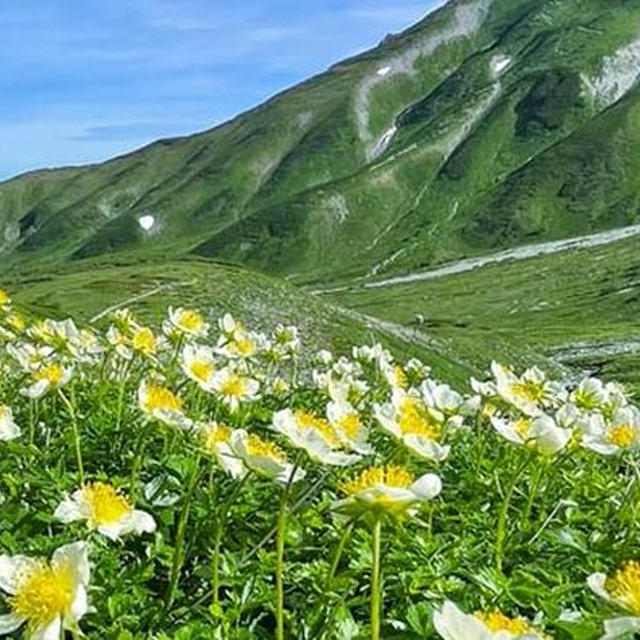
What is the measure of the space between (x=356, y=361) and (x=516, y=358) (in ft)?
176

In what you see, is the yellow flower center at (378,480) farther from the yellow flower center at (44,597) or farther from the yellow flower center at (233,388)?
the yellow flower center at (233,388)

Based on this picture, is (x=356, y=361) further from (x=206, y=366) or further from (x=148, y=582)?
(x=148, y=582)

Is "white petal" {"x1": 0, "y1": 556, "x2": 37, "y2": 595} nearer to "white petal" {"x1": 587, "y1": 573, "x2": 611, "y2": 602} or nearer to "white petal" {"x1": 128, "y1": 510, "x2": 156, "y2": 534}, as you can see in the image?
"white petal" {"x1": 128, "y1": 510, "x2": 156, "y2": 534}

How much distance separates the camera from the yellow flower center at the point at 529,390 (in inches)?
295

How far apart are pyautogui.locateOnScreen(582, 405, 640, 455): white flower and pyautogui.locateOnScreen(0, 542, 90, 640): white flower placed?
306 cm

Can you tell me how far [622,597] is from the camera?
3.45 metres

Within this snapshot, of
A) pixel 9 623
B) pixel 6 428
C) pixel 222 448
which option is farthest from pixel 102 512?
pixel 6 428

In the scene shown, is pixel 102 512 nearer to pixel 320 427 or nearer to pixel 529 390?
pixel 320 427

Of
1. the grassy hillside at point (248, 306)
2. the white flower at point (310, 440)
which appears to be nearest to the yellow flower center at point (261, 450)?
the white flower at point (310, 440)

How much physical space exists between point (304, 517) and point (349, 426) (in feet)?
2.30

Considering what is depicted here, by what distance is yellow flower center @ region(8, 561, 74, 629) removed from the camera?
143 inches

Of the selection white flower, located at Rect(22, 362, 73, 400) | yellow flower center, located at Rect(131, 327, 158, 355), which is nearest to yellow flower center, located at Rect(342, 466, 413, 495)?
white flower, located at Rect(22, 362, 73, 400)

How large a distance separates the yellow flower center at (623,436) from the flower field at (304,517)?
0.06 ft

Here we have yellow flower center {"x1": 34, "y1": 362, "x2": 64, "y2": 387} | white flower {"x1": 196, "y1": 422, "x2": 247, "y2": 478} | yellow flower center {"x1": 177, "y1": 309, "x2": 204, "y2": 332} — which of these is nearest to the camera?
white flower {"x1": 196, "y1": 422, "x2": 247, "y2": 478}
